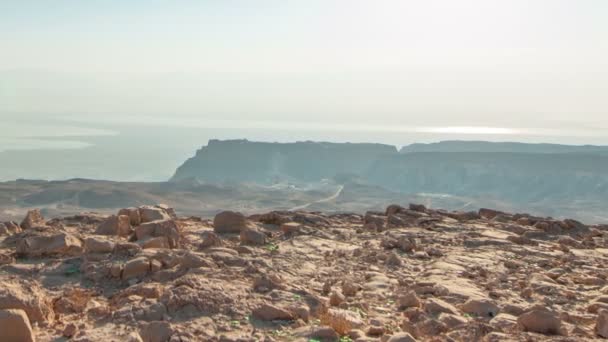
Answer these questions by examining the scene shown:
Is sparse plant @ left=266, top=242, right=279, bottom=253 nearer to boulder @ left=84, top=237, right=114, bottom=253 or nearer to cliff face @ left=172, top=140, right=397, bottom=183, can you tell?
boulder @ left=84, top=237, right=114, bottom=253

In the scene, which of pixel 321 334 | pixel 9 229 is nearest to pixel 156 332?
pixel 321 334

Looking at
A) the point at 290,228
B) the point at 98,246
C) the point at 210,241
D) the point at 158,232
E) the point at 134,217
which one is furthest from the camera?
the point at 290,228

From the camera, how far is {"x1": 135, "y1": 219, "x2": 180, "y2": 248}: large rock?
32.3 feet

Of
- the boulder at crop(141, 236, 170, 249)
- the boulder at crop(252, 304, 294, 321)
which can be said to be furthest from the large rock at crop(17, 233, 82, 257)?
the boulder at crop(252, 304, 294, 321)

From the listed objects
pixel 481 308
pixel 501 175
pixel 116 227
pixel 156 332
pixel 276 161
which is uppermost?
pixel 116 227

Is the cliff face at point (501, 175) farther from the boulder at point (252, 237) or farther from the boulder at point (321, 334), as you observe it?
the boulder at point (321, 334)

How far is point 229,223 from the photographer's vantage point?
38.0 ft

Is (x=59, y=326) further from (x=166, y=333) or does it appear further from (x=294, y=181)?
(x=294, y=181)

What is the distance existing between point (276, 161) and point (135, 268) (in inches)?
5961

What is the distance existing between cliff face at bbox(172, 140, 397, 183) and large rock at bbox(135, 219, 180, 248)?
5472 inches

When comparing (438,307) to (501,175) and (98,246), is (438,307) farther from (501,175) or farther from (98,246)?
(501,175)

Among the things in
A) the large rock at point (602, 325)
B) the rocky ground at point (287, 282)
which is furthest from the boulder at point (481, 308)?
the large rock at point (602, 325)

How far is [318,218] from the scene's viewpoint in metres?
13.8

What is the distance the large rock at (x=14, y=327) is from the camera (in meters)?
Result: 5.25
